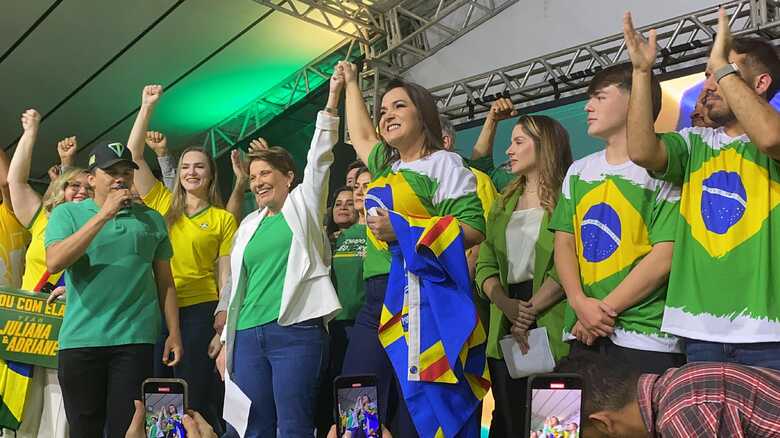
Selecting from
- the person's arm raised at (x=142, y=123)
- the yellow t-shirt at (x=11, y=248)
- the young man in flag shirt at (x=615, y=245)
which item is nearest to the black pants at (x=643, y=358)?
the young man in flag shirt at (x=615, y=245)

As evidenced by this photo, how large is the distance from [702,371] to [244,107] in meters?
8.00

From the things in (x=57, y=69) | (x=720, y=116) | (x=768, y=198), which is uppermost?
(x=57, y=69)

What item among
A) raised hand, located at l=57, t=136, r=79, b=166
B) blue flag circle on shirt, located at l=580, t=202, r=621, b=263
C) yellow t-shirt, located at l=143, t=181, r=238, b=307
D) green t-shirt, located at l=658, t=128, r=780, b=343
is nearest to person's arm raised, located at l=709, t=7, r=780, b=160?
green t-shirt, located at l=658, t=128, r=780, b=343

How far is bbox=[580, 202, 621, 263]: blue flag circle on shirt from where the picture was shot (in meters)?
2.29

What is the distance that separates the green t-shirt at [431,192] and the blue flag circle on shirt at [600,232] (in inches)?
12.3

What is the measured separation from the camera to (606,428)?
1.48 metres

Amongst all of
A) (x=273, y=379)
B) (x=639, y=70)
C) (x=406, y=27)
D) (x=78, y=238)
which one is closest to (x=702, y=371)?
(x=639, y=70)

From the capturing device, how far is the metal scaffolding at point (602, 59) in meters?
5.21

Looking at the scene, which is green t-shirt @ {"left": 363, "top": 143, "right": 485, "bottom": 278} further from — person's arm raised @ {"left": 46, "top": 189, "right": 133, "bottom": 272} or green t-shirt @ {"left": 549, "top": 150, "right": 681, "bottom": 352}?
person's arm raised @ {"left": 46, "top": 189, "right": 133, "bottom": 272}

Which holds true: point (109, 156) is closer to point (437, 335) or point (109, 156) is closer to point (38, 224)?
point (38, 224)

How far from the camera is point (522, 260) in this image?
2.87 metres

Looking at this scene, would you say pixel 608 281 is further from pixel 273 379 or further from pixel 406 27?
pixel 406 27

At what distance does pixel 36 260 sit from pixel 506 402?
2.38m

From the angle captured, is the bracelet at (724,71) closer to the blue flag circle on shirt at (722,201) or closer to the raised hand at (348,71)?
the blue flag circle on shirt at (722,201)
